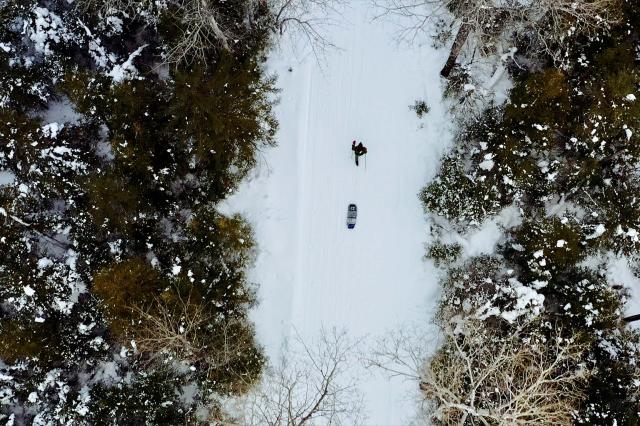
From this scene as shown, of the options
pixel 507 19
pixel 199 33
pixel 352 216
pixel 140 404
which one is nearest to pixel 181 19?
pixel 199 33

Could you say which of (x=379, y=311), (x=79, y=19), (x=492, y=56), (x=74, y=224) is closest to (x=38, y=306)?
(x=74, y=224)

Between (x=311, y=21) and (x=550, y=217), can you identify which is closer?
(x=550, y=217)

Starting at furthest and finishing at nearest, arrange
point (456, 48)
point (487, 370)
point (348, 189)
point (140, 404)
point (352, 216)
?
1. point (348, 189)
2. point (352, 216)
3. point (140, 404)
4. point (456, 48)
5. point (487, 370)

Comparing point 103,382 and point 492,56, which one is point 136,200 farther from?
point 492,56

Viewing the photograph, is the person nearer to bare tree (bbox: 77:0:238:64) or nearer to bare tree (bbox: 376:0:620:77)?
bare tree (bbox: 376:0:620:77)

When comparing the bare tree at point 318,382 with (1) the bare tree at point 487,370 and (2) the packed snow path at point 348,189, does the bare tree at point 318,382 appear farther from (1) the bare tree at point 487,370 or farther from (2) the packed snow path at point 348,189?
(1) the bare tree at point 487,370

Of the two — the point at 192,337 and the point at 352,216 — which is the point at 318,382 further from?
the point at 352,216
